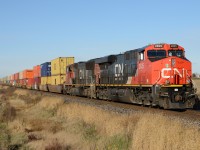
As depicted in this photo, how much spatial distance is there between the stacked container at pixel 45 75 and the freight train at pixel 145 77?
17.2 m

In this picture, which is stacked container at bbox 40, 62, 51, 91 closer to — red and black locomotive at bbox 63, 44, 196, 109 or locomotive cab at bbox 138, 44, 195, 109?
red and black locomotive at bbox 63, 44, 196, 109

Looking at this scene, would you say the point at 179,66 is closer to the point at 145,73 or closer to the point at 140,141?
the point at 145,73

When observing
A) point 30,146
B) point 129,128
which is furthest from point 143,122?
point 30,146

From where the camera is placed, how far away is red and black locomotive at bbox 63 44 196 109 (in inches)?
683

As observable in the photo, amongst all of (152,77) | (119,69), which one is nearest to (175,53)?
(152,77)

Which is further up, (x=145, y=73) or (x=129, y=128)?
(x=145, y=73)

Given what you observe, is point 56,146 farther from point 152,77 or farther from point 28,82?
point 28,82

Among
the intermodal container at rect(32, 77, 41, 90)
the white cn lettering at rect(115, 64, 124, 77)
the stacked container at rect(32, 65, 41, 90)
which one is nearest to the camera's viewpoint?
the white cn lettering at rect(115, 64, 124, 77)

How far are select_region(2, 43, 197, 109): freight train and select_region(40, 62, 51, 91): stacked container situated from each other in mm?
17232

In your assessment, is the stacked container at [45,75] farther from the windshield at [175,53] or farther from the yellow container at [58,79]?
the windshield at [175,53]

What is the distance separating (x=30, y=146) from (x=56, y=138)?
99 centimetres

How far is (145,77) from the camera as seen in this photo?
762 inches

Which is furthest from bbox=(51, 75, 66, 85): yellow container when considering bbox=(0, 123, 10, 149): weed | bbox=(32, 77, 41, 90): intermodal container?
bbox=(0, 123, 10, 149): weed

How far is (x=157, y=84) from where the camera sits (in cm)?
1794
